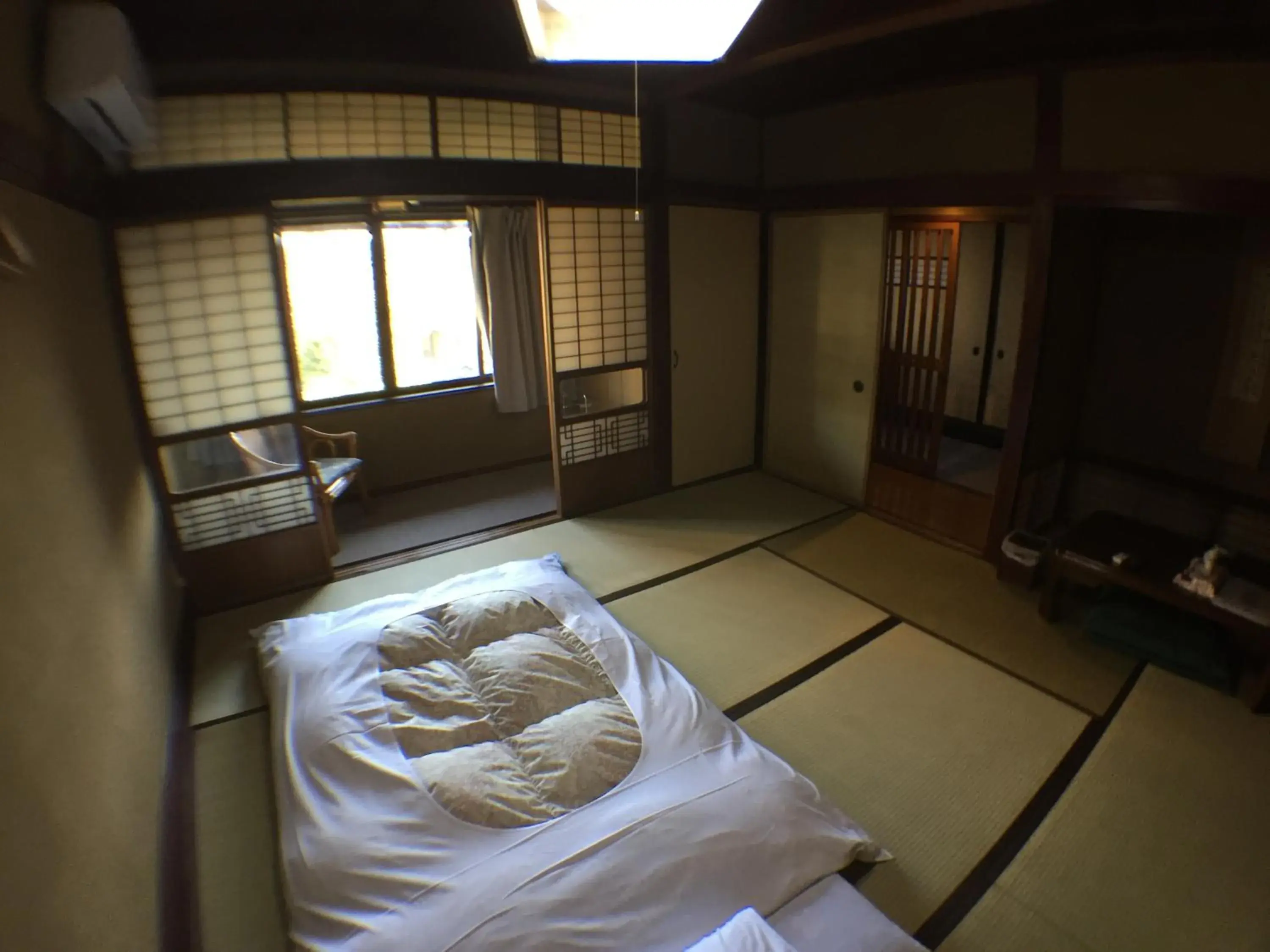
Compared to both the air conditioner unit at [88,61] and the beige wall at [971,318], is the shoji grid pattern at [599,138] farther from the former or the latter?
the beige wall at [971,318]

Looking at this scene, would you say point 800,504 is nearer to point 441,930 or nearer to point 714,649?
point 714,649

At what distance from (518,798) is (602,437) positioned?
2982 millimetres

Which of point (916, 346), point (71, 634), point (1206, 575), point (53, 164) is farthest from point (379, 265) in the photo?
point (1206, 575)

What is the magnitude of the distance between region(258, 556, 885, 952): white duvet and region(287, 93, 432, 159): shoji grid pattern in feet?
7.80

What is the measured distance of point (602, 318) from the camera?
4.57 m

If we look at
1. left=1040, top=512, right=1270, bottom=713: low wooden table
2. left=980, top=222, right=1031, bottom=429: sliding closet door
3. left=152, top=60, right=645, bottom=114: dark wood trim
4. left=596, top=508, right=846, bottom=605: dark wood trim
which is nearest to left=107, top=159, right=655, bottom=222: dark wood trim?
left=152, top=60, right=645, bottom=114: dark wood trim

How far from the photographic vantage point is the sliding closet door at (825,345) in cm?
445

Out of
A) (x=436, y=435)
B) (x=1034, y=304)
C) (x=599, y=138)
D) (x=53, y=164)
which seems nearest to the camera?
(x=53, y=164)

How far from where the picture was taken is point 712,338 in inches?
197

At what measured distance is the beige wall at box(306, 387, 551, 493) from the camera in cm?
519

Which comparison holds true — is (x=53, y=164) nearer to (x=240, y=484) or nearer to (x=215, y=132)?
(x=215, y=132)

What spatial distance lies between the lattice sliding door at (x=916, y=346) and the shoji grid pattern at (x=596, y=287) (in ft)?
5.58

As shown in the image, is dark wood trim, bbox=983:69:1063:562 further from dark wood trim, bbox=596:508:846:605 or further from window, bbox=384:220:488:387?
window, bbox=384:220:488:387

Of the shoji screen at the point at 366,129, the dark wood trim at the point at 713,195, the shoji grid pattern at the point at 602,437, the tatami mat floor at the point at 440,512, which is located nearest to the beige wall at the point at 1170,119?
the dark wood trim at the point at 713,195
